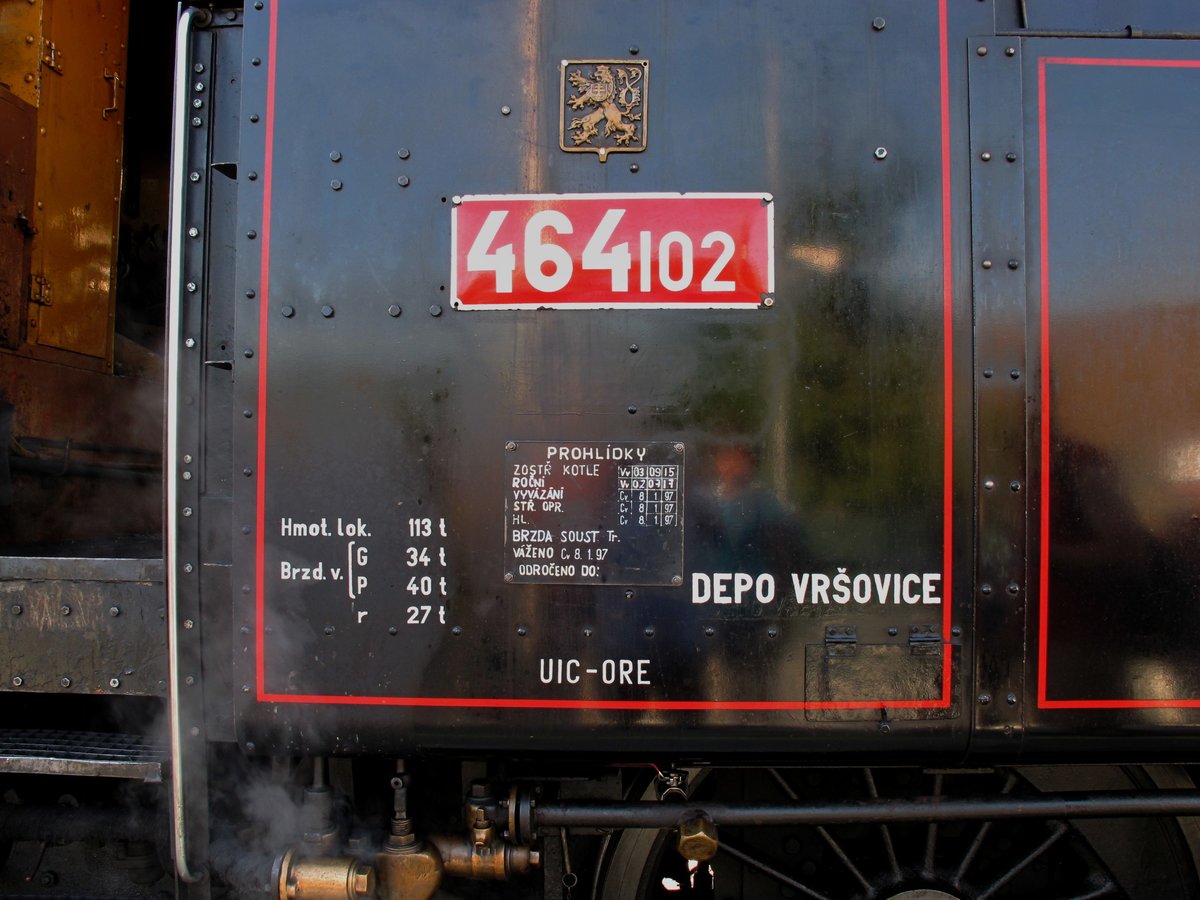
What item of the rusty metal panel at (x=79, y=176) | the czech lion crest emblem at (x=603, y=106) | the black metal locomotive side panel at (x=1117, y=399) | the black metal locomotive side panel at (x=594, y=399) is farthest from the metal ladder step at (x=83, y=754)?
the black metal locomotive side panel at (x=1117, y=399)

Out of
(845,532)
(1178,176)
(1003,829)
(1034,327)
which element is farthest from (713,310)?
(1003,829)

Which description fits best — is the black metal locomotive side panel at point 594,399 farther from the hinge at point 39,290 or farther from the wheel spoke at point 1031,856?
the hinge at point 39,290

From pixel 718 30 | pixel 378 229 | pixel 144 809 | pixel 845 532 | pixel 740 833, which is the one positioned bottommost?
pixel 740 833

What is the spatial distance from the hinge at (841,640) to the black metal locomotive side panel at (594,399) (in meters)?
0.02

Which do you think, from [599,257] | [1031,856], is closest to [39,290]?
[599,257]

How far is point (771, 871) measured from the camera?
200 cm

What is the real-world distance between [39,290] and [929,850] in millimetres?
3017

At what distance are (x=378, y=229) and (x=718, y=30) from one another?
84 centimetres

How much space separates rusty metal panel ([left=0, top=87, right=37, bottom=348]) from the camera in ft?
7.57

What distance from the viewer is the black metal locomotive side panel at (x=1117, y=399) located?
1626 millimetres

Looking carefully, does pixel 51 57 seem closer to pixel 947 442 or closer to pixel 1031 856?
pixel 947 442

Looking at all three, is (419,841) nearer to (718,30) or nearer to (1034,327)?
(1034,327)

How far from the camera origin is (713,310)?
165 centimetres

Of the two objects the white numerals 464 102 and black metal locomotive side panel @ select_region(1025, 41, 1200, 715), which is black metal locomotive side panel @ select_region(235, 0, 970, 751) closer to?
the white numerals 464 102
